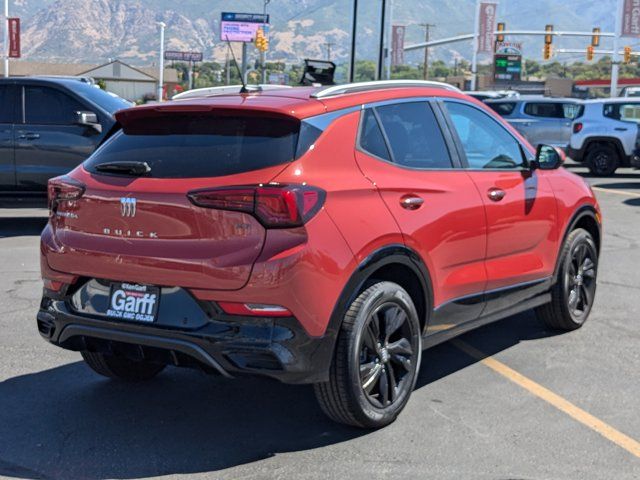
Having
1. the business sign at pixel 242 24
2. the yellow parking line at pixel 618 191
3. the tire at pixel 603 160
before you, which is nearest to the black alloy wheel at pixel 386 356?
the yellow parking line at pixel 618 191

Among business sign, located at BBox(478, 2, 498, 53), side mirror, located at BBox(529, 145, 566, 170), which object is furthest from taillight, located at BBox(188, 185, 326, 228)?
business sign, located at BBox(478, 2, 498, 53)

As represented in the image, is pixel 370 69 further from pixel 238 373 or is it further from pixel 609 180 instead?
pixel 238 373

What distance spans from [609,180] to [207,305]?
17308mm

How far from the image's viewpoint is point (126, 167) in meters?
4.43

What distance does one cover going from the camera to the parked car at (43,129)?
11.1m

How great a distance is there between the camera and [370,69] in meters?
151

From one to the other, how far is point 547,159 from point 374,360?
235cm

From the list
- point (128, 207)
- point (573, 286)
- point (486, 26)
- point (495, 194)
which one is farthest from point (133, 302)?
point (486, 26)

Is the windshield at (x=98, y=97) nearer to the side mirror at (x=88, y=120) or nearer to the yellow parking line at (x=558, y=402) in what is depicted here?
the side mirror at (x=88, y=120)

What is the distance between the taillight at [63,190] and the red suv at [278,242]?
1cm

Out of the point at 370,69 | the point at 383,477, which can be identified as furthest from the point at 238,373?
the point at 370,69

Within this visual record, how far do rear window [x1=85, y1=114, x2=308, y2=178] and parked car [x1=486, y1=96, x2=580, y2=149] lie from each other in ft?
65.3

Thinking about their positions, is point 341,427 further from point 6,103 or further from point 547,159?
point 6,103

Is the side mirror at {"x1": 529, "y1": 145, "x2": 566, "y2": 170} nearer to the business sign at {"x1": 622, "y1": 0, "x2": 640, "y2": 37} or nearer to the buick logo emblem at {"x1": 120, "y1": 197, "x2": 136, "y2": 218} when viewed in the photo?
the buick logo emblem at {"x1": 120, "y1": 197, "x2": 136, "y2": 218}
